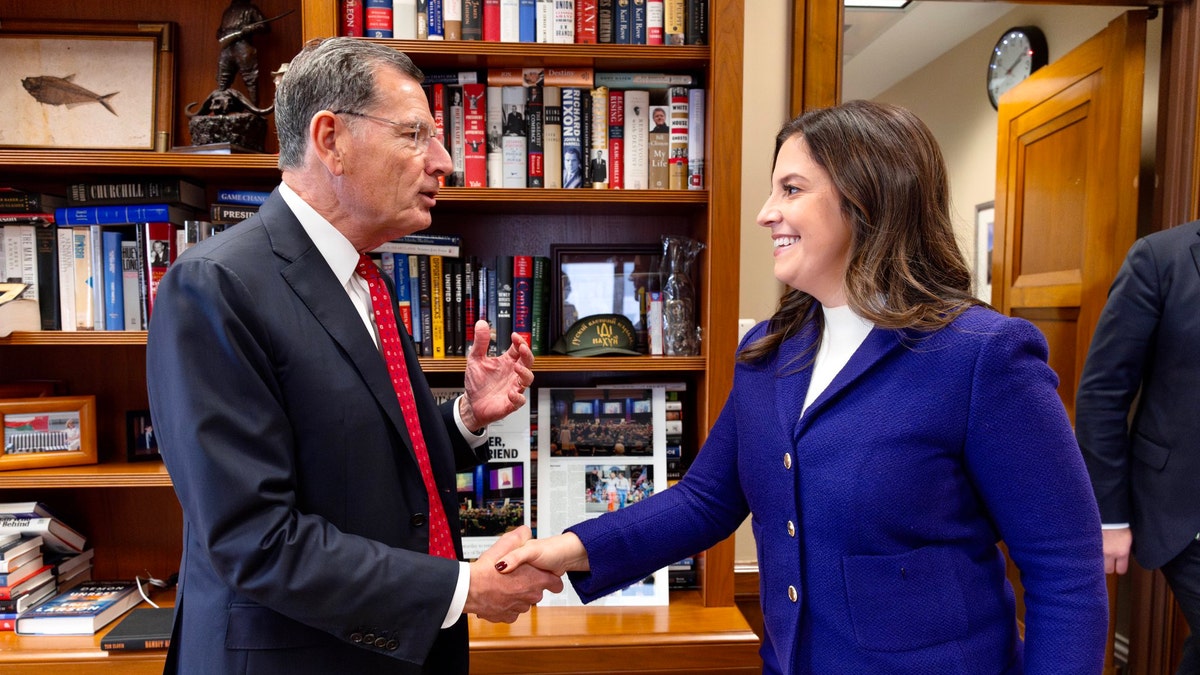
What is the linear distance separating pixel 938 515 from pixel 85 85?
220cm

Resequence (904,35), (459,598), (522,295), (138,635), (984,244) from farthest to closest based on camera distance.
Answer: (984,244) < (904,35) < (522,295) < (138,635) < (459,598)

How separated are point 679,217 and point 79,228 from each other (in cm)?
154

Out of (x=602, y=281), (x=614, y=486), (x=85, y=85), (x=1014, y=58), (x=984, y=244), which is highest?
(x=1014, y=58)

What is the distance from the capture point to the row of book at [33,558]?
183cm

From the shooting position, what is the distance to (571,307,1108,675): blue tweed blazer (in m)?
1.00

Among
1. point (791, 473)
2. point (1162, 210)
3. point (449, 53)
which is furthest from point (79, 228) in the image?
point (1162, 210)

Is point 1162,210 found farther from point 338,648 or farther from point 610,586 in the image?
point 338,648

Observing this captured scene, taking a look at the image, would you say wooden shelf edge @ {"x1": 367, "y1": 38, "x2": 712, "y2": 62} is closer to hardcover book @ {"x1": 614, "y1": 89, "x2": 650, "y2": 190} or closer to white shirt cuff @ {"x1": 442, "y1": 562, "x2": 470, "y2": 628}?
hardcover book @ {"x1": 614, "y1": 89, "x2": 650, "y2": 190}

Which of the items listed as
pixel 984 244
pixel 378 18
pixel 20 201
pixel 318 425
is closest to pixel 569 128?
pixel 378 18

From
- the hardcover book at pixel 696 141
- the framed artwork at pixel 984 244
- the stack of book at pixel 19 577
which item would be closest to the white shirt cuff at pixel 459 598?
the hardcover book at pixel 696 141

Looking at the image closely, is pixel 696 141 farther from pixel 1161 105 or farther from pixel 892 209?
pixel 1161 105

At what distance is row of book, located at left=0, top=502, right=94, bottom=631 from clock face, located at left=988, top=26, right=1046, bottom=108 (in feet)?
13.1

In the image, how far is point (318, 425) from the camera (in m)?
1.10

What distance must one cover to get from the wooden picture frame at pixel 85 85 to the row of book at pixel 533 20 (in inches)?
22.8
